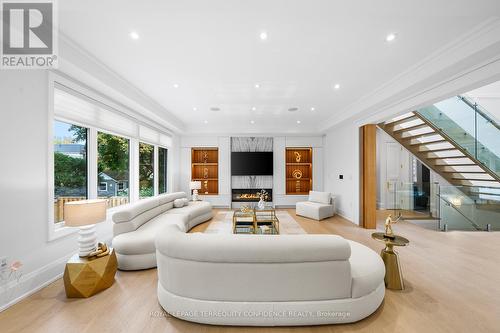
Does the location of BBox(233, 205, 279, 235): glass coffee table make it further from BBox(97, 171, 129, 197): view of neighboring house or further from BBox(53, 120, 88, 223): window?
BBox(53, 120, 88, 223): window

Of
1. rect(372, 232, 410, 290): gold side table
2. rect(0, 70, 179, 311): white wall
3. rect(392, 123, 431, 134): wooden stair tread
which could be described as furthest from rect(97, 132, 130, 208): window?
rect(392, 123, 431, 134): wooden stair tread

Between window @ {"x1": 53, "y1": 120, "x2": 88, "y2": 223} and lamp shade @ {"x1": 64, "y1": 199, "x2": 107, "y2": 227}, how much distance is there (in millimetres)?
1056

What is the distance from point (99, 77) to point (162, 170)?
3932mm

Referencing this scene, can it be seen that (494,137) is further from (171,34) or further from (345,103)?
(171,34)

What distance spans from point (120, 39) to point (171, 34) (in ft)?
2.18

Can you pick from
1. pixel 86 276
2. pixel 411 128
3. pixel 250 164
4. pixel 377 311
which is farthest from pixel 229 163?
pixel 377 311

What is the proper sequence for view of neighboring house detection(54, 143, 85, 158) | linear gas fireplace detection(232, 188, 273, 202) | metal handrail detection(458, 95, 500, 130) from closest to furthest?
view of neighboring house detection(54, 143, 85, 158) → metal handrail detection(458, 95, 500, 130) → linear gas fireplace detection(232, 188, 273, 202)

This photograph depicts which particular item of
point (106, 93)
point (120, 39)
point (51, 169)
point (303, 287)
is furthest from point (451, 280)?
point (106, 93)

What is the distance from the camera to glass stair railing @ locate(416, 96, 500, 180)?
473 cm

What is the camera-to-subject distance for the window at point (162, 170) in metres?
6.35

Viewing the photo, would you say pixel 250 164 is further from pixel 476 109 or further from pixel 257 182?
pixel 476 109

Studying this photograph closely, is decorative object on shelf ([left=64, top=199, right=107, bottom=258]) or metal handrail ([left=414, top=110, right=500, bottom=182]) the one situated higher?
metal handrail ([left=414, top=110, right=500, bottom=182])

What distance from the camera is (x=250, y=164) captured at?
7277mm

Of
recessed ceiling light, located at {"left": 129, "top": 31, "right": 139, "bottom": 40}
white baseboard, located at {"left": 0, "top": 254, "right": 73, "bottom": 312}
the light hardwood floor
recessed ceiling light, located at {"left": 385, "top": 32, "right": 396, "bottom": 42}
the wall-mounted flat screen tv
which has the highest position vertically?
recessed ceiling light, located at {"left": 129, "top": 31, "right": 139, "bottom": 40}
